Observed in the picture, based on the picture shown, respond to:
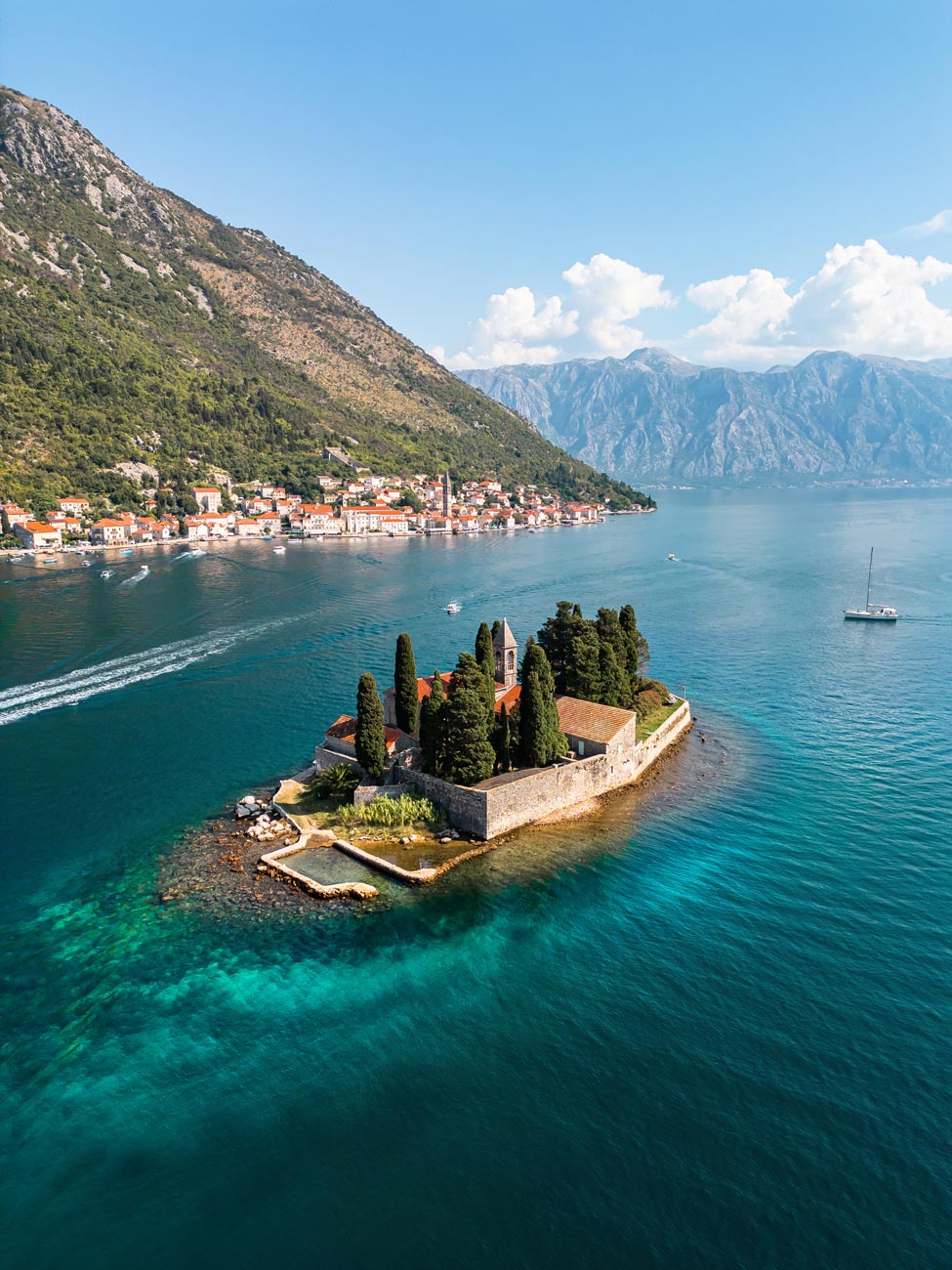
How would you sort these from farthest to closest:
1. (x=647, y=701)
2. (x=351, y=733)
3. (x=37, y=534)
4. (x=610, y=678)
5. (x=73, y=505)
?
(x=73, y=505)
(x=37, y=534)
(x=647, y=701)
(x=610, y=678)
(x=351, y=733)

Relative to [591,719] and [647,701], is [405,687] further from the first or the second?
[647,701]

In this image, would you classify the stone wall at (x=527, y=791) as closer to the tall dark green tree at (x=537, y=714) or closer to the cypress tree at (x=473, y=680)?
the tall dark green tree at (x=537, y=714)

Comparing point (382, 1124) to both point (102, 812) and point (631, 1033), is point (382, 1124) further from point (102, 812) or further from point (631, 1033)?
point (102, 812)

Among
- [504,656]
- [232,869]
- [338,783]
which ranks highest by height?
[504,656]

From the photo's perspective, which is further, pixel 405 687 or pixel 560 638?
pixel 560 638

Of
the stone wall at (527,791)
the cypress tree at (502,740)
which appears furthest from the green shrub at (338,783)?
the cypress tree at (502,740)

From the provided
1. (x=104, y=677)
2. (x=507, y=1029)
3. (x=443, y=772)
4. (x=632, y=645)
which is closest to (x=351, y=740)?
(x=443, y=772)
